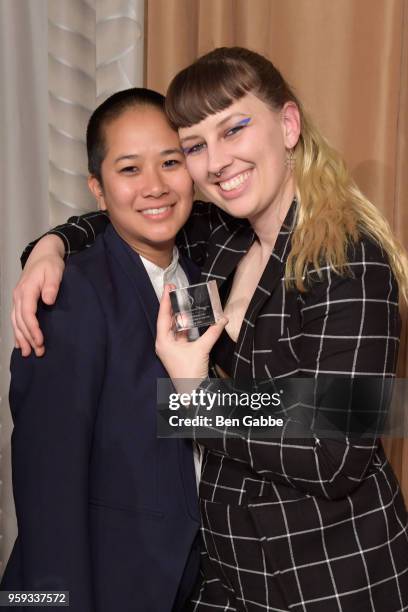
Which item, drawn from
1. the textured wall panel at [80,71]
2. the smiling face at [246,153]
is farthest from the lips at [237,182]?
the textured wall panel at [80,71]

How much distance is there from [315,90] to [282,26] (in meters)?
0.18

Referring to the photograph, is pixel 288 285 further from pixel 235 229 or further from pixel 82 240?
pixel 82 240

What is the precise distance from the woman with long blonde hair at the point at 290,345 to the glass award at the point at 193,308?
0.02m

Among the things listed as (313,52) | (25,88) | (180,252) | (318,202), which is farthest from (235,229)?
(25,88)

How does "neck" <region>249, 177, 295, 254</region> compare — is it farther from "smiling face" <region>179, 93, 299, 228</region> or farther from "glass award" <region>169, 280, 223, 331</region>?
"glass award" <region>169, 280, 223, 331</region>

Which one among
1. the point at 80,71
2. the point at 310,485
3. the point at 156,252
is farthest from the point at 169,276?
the point at 80,71

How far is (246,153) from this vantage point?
4.46 feet

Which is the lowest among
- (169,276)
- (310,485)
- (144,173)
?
(310,485)

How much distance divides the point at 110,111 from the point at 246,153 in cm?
32

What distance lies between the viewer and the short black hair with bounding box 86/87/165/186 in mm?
1497

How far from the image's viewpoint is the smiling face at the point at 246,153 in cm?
136

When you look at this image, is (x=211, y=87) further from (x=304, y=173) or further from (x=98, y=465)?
(x=98, y=465)

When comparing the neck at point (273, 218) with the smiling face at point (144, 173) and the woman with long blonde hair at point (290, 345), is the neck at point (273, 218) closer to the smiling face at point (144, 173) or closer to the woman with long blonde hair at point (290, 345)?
the woman with long blonde hair at point (290, 345)

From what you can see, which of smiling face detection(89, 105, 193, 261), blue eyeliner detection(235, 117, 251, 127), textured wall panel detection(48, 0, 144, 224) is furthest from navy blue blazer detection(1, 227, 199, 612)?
textured wall panel detection(48, 0, 144, 224)
